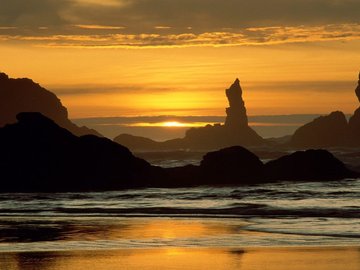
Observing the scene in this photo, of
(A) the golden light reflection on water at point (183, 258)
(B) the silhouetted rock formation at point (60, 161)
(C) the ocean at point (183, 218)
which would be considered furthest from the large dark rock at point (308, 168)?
(A) the golden light reflection on water at point (183, 258)

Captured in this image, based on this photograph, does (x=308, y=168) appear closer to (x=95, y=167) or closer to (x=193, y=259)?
(x=95, y=167)

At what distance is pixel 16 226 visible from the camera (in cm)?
4128

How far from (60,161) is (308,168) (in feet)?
84.6

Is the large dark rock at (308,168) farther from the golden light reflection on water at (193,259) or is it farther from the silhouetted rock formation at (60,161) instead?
the golden light reflection on water at (193,259)

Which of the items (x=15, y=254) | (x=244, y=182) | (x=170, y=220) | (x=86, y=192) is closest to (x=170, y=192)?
(x=86, y=192)

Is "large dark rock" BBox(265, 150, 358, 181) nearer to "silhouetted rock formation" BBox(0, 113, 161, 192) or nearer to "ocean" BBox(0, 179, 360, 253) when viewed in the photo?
"ocean" BBox(0, 179, 360, 253)

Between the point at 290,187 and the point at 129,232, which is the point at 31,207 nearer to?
the point at 129,232

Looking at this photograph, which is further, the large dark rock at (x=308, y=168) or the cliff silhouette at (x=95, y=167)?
the large dark rock at (x=308, y=168)

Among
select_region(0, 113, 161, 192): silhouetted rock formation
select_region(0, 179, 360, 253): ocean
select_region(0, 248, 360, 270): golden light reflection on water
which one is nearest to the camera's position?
select_region(0, 248, 360, 270): golden light reflection on water

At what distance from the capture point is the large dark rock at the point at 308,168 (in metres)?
91.5

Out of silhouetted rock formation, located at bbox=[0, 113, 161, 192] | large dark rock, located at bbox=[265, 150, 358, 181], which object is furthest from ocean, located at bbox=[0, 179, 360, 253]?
large dark rock, located at bbox=[265, 150, 358, 181]

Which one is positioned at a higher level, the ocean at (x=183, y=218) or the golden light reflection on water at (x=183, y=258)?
the golden light reflection on water at (x=183, y=258)

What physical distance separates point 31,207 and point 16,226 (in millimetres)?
18919

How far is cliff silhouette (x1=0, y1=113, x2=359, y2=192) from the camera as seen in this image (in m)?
83.9
